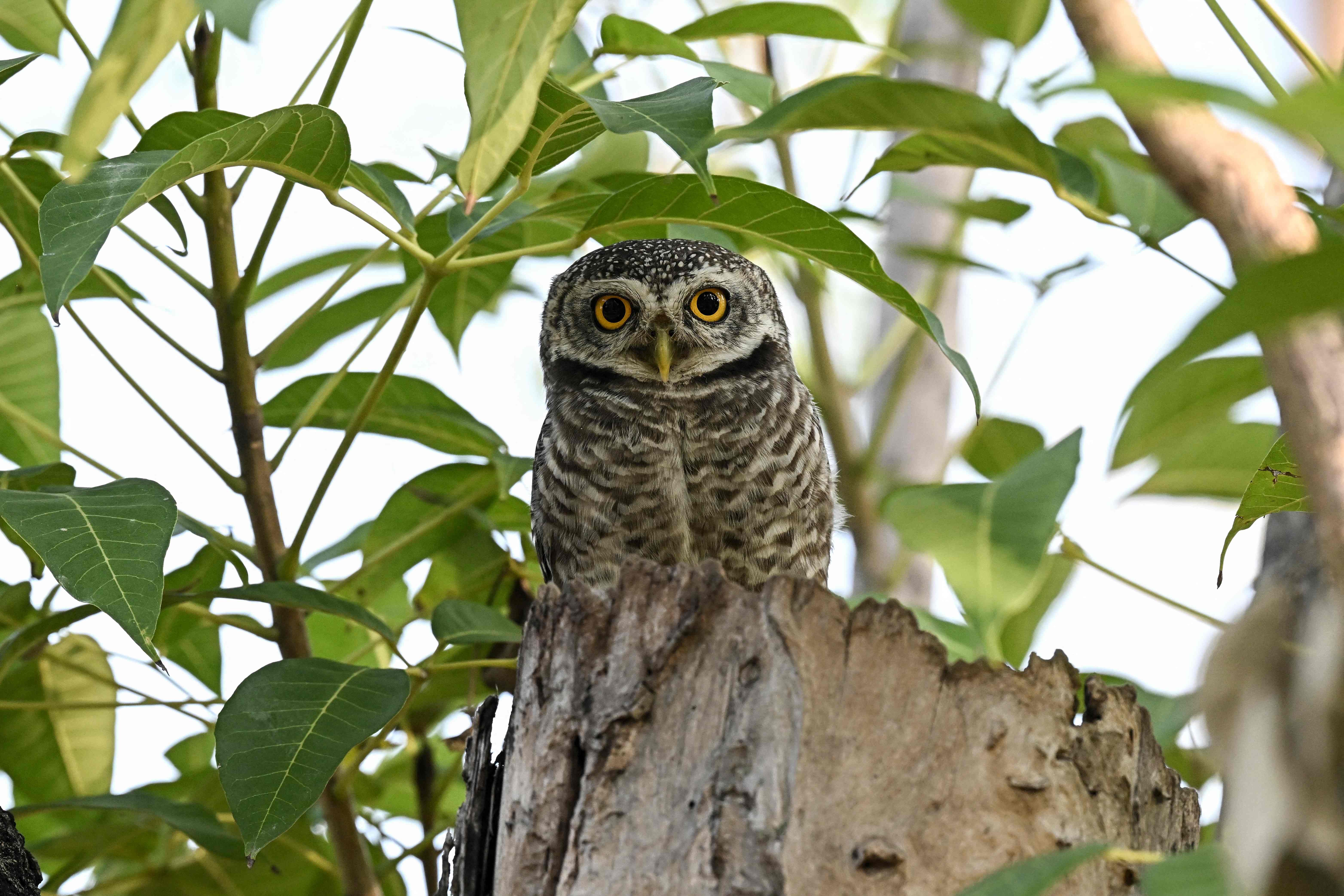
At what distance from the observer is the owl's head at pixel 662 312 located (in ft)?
9.20

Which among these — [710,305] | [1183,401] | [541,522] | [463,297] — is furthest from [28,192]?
[1183,401]

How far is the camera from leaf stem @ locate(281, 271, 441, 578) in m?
1.81

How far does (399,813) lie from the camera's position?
2.84 metres

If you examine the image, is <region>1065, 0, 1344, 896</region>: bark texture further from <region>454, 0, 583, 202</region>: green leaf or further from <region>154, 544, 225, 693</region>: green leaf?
<region>154, 544, 225, 693</region>: green leaf

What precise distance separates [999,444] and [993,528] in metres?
1.62

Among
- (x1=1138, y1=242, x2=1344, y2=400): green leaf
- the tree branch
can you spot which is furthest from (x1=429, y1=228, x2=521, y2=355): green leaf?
(x1=1138, y1=242, x2=1344, y2=400): green leaf

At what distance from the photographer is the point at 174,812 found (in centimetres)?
193

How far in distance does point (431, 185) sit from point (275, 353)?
0.66 metres

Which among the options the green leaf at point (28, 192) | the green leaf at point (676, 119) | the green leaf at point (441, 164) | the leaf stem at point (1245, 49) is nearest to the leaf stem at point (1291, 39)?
the leaf stem at point (1245, 49)

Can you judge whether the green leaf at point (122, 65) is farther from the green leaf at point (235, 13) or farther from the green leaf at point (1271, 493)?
the green leaf at point (1271, 493)

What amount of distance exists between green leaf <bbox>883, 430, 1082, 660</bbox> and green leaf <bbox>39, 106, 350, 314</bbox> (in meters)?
0.81

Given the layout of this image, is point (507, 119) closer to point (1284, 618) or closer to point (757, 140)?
point (757, 140)

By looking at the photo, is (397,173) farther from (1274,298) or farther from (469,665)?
(1274,298)

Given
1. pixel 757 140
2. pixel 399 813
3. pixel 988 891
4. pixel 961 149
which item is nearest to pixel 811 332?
pixel 399 813
